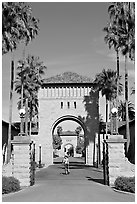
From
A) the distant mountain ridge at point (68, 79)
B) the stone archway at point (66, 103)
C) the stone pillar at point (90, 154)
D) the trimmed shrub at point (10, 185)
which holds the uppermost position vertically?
the distant mountain ridge at point (68, 79)

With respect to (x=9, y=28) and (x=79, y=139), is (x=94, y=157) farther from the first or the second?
(x=79, y=139)

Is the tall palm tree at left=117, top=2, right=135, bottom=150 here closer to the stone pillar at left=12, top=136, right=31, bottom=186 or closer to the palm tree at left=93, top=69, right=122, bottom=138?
the palm tree at left=93, top=69, right=122, bottom=138

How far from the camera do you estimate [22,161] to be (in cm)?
1527

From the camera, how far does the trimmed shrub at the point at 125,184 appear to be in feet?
43.7

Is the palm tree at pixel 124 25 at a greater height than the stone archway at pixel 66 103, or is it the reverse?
the palm tree at pixel 124 25

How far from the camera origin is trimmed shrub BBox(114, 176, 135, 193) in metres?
13.3

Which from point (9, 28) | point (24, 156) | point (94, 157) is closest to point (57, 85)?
point (94, 157)

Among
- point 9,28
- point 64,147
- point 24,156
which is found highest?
point 9,28

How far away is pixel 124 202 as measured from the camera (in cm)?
1080

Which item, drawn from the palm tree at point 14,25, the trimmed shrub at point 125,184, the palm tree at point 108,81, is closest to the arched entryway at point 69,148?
the palm tree at point 108,81

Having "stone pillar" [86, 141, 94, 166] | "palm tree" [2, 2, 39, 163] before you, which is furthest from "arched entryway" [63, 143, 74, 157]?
"palm tree" [2, 2, 39, 163]

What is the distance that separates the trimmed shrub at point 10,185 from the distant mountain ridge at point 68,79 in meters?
30.4

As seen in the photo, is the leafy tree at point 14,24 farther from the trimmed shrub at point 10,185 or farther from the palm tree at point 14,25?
the trimmed shrub at point 10,185

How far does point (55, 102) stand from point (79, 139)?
190 ft
